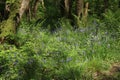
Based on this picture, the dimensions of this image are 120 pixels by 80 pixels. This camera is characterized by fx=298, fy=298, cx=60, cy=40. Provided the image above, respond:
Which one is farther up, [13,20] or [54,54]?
[13,20]

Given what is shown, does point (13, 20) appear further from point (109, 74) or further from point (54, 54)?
point (109, 74)

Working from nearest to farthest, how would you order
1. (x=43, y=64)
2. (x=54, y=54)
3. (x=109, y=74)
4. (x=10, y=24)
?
(x=43, y=64) → (x=54, y=54) → (x=109, y=74) → (x=10, y=24)

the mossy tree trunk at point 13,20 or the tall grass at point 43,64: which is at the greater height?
the mossy tree trunk at point 13,20

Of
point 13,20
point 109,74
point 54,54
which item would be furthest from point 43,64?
point 13,20

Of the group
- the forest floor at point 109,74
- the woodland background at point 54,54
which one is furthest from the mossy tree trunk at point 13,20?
the forest floor at point 109,74

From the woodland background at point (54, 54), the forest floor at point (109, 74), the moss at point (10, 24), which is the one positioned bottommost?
the forest floor at point (109, 74)

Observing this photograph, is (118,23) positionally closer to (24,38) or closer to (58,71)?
(24,38)

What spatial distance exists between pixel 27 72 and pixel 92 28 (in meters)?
3.88

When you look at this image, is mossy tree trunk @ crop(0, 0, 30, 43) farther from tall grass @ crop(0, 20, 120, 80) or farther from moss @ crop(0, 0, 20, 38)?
tall grass @ crop(0, 20, 120, 80)

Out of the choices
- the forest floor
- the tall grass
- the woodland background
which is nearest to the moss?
the woodland background

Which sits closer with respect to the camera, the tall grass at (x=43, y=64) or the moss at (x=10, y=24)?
the tall grass at (x=43, y=64)

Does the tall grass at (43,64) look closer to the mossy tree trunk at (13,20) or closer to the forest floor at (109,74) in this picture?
the forest floor at (109,74)

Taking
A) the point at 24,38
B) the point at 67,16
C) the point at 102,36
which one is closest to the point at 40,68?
the point at 24,38

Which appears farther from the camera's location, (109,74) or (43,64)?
(109,74)
